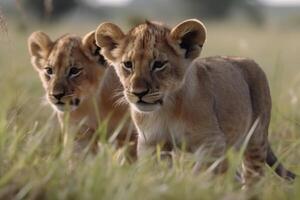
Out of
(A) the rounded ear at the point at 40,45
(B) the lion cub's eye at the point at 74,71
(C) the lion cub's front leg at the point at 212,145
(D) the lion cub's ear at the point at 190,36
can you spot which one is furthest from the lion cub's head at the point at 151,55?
(A) the rounded ear at the point at 40,45

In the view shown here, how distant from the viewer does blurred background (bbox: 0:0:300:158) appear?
6980mm

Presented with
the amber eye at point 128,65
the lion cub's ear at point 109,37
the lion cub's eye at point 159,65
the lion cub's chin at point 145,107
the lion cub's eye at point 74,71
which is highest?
the lion cub's ear at point 109,37

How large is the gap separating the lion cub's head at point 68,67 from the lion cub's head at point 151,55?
590 mm

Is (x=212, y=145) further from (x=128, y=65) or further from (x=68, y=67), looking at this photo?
(x=68, y=67)

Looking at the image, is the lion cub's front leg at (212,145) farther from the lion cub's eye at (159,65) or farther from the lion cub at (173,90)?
the lion cub's eye at (159,65)

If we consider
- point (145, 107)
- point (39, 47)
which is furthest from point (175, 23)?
point (145, 107)

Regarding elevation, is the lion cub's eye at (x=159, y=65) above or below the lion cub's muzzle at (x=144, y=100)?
above

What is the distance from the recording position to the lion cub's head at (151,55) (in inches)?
208

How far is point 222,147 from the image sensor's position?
218 inches

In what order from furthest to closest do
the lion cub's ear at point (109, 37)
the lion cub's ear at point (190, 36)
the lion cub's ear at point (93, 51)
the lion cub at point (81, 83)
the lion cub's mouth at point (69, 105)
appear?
the lion cub's ear at point (93, 51), the lion cub at point (81, 83), the lion cub's mouth at point (69, 105), the lion cub's ear at point (109, 37), the lion cub's ear at point (190, 36)

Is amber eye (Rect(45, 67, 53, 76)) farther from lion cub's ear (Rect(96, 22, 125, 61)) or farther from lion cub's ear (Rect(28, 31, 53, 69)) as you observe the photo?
lion cub's ear (Rect(96, 22, 125, 61))

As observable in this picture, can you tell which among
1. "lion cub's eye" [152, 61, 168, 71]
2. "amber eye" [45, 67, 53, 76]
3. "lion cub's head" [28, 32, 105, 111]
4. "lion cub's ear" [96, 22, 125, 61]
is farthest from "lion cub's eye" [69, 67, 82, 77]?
"lion cub's eye" [152, 61, 168, 71]

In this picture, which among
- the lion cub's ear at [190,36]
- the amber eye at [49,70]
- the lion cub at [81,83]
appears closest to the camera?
the lion cub's ear at [190,36]

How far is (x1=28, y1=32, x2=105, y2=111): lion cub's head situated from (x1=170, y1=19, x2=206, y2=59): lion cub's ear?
3.25 ft
